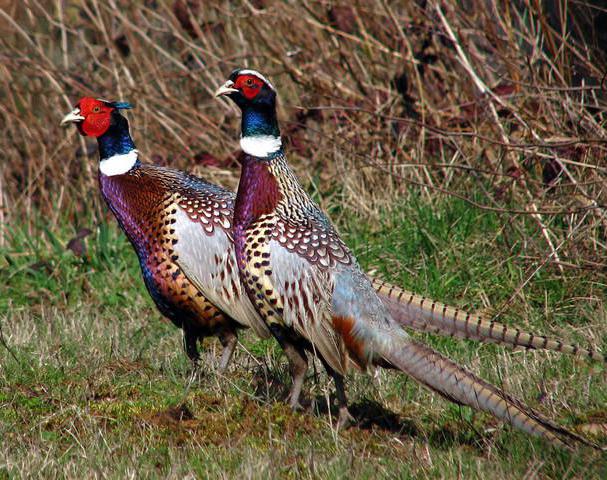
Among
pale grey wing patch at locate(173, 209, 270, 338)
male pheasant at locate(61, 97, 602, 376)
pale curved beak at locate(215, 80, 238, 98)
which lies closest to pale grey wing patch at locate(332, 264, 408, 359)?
male pheasant at locate(61, 97, 602, 376)

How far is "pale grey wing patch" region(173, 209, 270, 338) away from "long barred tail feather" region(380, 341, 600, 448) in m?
1.04

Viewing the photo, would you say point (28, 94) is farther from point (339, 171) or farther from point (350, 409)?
point (350, 409)

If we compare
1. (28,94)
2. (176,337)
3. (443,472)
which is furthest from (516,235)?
(28,94)

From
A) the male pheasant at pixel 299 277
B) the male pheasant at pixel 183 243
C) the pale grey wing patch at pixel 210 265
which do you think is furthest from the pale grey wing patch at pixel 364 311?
the pale grey wing patch at pixel 210 265

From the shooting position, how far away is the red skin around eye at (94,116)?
487 cm

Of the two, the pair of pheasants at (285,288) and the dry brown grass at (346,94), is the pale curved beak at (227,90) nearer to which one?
the pair of pheasants at (285,288)

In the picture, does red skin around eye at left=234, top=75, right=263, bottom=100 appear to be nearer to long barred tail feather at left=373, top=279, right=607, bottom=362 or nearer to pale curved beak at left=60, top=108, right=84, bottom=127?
long barred tail feather at left=373, top=279, right=607, bottom=362

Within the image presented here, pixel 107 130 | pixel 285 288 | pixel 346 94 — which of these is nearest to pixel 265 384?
pixel 285 288

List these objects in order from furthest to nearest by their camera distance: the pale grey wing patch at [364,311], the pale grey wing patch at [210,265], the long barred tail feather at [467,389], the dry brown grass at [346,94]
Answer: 1. the dry brown grass at [346,94]
2. the pale grey wing patch at [210,265]
3. the pale grey wing patch at [364,311]
4. the long barred tail feather at [467,389]

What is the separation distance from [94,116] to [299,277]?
5.60 ft

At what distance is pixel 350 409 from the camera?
3.97 meters

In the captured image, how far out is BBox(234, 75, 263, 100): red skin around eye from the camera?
3.97m

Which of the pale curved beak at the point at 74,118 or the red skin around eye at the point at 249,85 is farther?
the pale curved beak at the point at 74,118

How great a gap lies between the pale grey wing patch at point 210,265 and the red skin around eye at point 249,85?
80 cm
